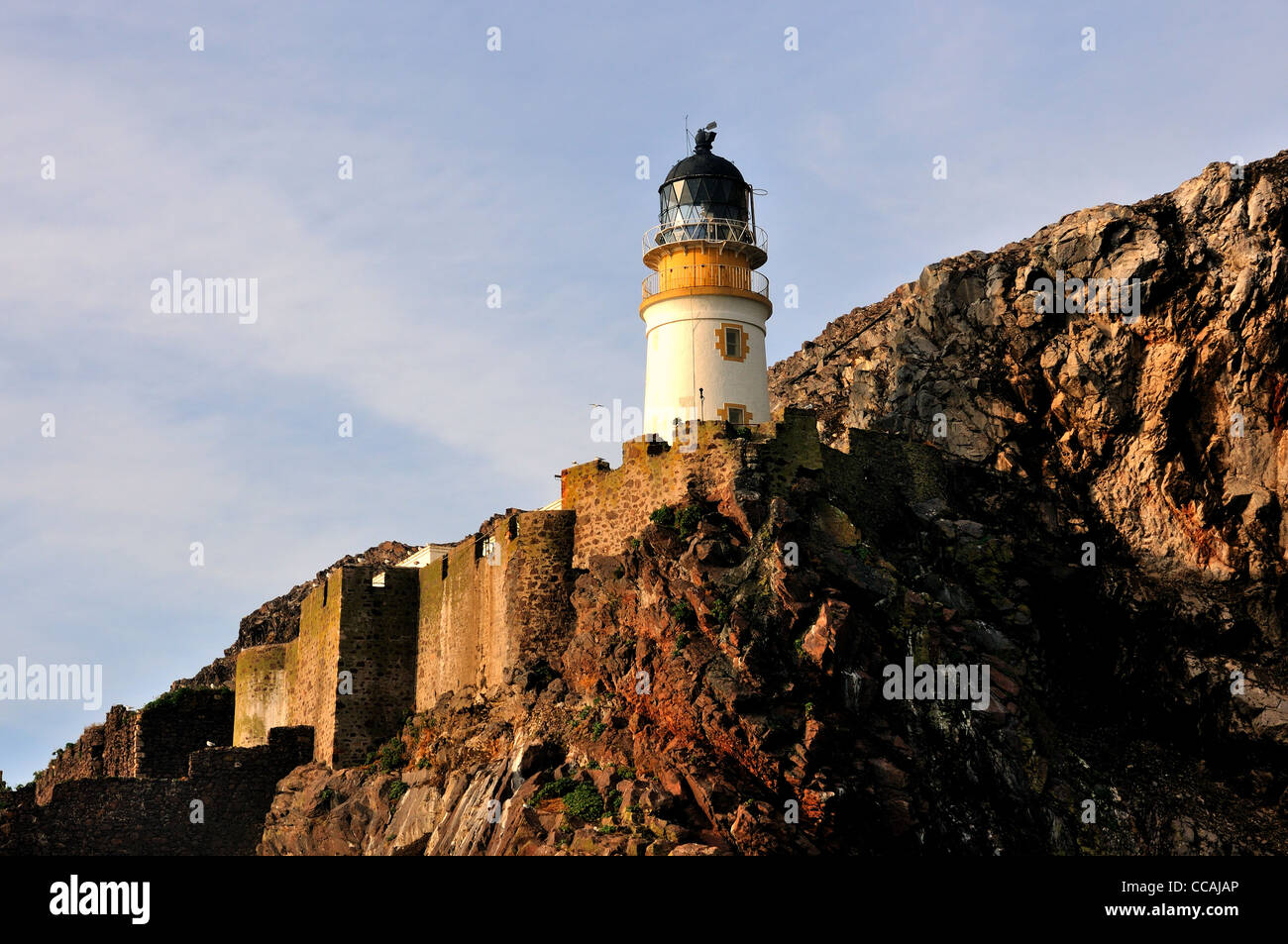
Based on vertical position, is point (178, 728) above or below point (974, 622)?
below

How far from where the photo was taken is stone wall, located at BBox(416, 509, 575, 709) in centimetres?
4456

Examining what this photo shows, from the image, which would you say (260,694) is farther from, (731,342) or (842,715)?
(842,715)

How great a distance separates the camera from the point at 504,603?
148 feet

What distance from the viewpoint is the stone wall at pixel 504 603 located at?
4456cm

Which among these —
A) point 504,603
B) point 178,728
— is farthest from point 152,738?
point 504,603

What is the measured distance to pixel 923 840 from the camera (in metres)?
36.0

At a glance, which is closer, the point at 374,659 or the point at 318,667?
the point at 374,659

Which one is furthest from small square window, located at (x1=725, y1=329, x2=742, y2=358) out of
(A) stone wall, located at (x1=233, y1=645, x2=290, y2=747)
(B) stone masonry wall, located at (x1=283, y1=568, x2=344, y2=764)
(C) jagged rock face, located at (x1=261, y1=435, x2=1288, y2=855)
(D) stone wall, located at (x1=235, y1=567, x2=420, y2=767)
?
A: (A) stone wall, located at (x1=233, y1=645, x2=290, y2=747)

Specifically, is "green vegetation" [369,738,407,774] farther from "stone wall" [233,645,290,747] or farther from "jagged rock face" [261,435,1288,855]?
"stone wall" [233,645,290,747]

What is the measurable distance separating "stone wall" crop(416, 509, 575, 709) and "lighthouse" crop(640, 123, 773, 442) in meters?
4.91

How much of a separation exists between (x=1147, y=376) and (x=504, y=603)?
19774 millimetres
